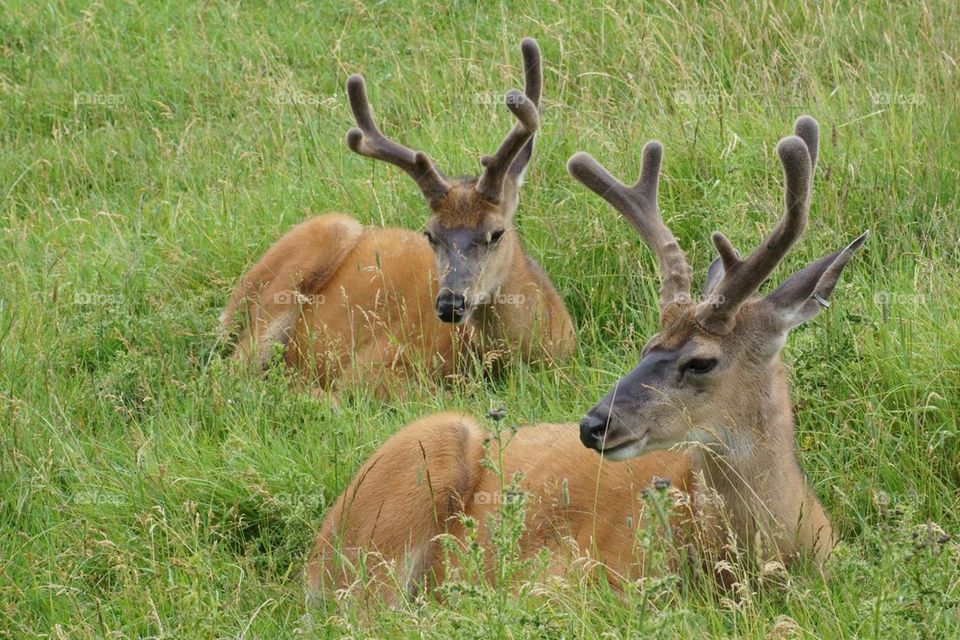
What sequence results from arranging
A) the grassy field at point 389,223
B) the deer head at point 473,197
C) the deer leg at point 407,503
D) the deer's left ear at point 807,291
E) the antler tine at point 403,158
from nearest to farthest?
the grassy field at point 389,223
the deer's left ear at point 807,291
the deer leg at point 407,503
the deer head at point 473,197
the antler tine at point 403,158

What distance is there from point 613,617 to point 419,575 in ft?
3.81

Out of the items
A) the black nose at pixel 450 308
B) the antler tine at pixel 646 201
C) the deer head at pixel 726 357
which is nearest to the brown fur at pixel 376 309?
the black nose at pixel 450 308

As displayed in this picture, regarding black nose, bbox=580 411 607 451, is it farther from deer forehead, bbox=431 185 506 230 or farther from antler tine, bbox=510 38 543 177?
antler tine, bbox=510 38 543 177

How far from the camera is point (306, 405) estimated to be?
19.6 ft

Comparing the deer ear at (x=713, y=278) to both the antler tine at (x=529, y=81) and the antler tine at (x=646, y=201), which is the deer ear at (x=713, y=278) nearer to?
the antler tine at (x=646, y=201)

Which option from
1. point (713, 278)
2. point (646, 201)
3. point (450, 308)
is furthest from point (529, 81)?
point (713, 278)

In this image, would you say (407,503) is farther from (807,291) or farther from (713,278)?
(807,291)

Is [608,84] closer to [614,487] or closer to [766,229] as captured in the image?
[766,229]

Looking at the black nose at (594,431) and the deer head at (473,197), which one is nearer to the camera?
the black nose at (594,431)

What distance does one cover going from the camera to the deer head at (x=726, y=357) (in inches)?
178

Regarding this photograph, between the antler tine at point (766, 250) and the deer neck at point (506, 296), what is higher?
the antler tine at point (766, 250)

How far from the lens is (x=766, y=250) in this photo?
15.0ft

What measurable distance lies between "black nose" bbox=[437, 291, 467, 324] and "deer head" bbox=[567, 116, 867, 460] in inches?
86.5

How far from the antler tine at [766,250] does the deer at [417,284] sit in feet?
6.34
